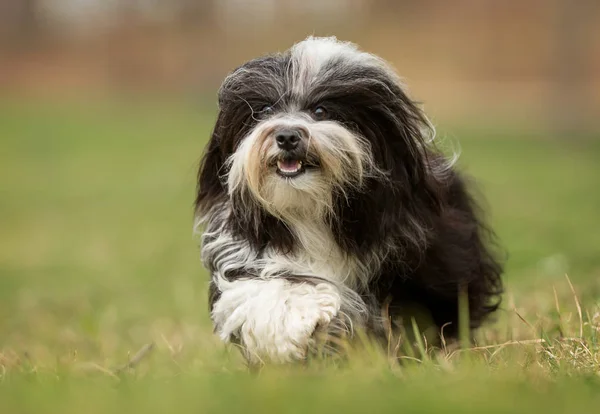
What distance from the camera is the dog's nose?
369cm

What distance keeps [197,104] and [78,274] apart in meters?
18.1

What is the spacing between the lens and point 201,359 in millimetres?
4188

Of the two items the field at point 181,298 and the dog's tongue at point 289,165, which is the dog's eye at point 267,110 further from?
the field at point 181,298

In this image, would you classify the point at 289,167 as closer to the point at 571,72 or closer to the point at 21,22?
the point at 571,72

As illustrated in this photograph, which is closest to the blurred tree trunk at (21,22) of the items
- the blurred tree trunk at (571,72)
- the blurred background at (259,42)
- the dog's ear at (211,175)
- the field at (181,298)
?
the blurred background at (259,42)

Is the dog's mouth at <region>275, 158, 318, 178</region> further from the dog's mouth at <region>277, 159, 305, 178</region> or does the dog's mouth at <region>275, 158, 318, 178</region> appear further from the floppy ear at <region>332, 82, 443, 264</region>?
the floppy ear at <region>332, 82, 443, 264</region>

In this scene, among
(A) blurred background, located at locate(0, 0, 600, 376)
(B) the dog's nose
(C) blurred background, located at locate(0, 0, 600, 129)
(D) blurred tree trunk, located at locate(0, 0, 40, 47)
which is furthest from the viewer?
(D) blurred tree trunk, located at locate(0, 0, 40, 47)

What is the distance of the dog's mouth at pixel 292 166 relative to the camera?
3.76 metres

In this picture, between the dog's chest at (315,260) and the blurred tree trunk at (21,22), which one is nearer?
the dog's chest at (315,260)

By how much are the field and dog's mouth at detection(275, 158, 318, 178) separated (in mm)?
718

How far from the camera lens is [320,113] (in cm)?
392

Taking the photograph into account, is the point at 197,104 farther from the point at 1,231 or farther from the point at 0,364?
the point at 0,364

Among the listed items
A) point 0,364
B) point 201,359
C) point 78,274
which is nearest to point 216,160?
point 201,359

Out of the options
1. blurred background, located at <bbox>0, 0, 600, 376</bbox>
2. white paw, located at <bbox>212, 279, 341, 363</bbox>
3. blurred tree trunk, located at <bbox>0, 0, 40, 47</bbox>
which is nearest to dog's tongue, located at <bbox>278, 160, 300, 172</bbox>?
white paw, located at <bbox>212, 279, 341, 363</bbox>
